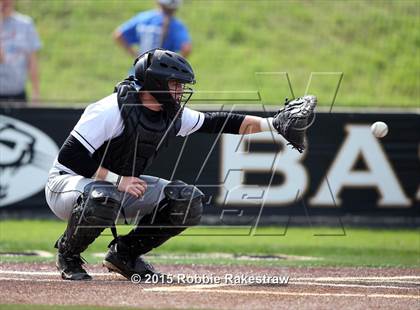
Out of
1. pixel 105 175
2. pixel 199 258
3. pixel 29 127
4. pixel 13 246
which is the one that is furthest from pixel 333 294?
pixel 29 127

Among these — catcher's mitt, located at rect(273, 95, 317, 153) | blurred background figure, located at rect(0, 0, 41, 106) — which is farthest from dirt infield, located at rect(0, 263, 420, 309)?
blurred background figure, located at rect(0, 0, 41, 106)

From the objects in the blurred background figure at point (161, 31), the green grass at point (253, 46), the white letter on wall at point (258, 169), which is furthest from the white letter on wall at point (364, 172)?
the green grass at point (253, 46)

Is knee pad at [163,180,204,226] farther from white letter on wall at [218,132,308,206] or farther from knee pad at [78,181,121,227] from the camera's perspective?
white letter on wall at [218,132,308,206]

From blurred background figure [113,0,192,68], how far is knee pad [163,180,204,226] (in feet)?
18.4

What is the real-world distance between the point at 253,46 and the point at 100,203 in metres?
10.5

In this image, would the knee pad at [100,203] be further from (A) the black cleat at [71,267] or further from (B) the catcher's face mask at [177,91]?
(B) the catcher's face mask at [177,91]

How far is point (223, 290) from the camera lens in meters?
6.23

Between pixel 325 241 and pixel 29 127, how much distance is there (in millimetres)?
3943

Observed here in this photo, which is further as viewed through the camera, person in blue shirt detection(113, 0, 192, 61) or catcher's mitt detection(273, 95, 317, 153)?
person in blue shirt detection(113, 0, 192, 61)

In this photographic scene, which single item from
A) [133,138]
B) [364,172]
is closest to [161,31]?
[364,172]

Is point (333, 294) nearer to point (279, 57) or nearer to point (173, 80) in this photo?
point (173, 80)

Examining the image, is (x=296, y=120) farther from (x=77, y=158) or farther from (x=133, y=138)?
(x=77, y=158)

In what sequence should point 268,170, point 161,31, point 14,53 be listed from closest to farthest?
point 268,170
point 161,31
point 14,53

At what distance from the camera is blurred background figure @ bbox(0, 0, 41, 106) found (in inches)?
486
